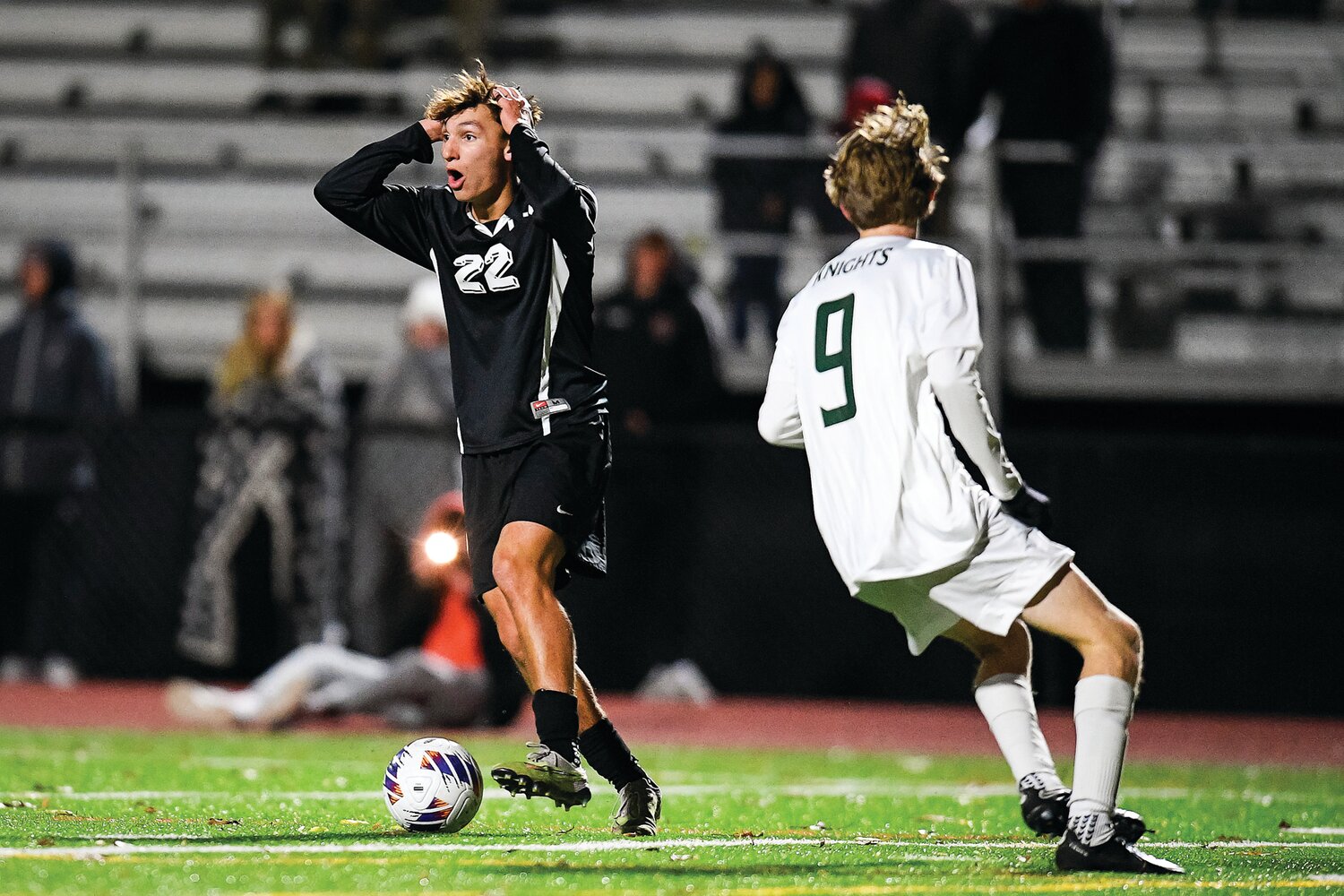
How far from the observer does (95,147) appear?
13.3 metres

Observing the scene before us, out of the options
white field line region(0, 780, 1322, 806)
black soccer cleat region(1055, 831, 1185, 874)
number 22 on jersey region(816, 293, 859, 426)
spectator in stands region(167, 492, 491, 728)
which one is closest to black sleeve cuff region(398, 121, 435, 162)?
number 22 on jersey region(816, 293, 859, 426)

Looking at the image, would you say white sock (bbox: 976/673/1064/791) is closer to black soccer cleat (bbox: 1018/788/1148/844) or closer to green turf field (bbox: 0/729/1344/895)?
black soccer cleat (bbox: 1018/788/1148/844)

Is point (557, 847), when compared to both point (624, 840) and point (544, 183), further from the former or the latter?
point (544, 183)

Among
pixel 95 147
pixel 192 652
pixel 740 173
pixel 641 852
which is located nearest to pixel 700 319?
pixel 740 173

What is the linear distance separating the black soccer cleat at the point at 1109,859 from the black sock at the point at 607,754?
1.33 meters

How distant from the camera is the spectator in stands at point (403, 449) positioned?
11680mm

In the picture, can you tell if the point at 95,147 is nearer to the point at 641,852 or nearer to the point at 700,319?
the point at 700,319

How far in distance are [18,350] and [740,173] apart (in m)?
4.80

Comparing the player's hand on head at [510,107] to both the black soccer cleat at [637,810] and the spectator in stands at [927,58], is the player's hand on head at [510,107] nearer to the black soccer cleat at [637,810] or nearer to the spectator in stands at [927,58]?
the black soccer cleat at [637,810]

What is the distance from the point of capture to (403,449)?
12.1 meters

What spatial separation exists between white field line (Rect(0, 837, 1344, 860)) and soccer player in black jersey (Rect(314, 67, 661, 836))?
9.5 inches

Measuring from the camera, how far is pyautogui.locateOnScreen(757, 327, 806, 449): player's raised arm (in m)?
5.60

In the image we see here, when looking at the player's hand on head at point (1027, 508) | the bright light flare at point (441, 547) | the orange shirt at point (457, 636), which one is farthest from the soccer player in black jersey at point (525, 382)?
the orange shirt at point (457, 636)

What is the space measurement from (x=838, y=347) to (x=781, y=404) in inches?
12.1
